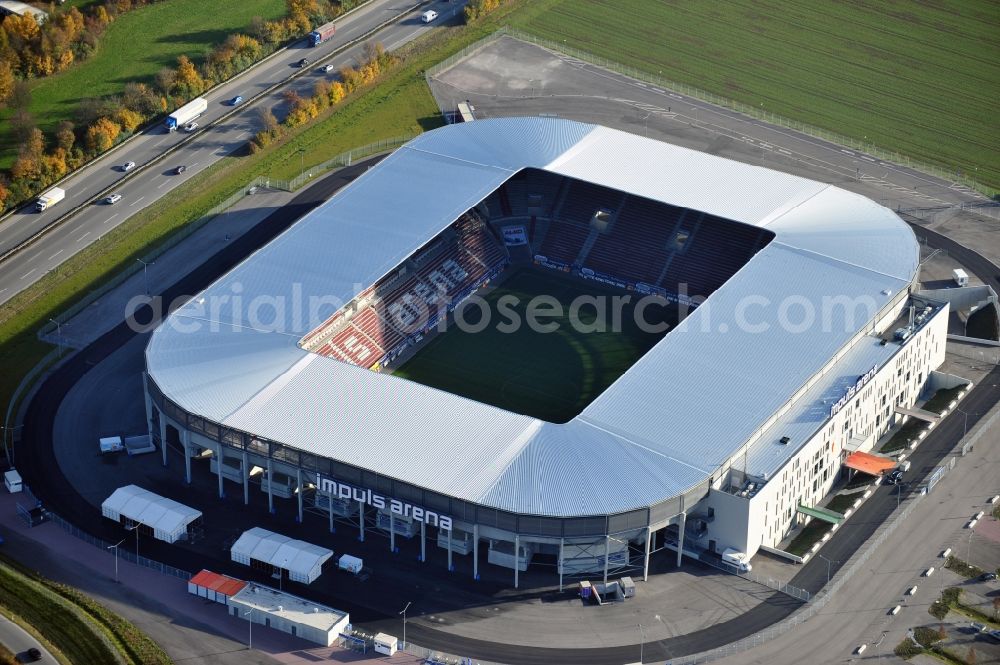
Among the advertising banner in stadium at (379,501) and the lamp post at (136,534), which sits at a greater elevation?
the advertising banner in stadium at (379,501)

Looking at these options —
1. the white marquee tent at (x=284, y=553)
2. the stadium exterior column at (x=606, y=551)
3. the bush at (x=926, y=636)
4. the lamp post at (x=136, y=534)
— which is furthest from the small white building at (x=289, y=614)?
the bush at (x=926, y=636)

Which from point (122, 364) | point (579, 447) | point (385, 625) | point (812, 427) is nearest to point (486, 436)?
point (579, 447)

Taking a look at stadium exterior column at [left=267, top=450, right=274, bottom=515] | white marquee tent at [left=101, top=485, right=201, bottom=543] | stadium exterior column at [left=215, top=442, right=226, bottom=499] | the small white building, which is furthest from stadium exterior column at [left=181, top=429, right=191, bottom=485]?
the small white building

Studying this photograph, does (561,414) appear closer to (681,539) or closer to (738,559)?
(681,539)

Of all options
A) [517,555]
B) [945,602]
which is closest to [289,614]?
[517,555]

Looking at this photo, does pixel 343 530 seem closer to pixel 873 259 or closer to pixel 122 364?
pixel 122 364

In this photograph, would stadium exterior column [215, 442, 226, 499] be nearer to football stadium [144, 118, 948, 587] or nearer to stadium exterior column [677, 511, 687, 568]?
football stadium [144, 118, 948, 587]

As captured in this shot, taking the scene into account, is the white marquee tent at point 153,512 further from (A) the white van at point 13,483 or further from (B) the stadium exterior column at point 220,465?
(A) the white van at point 13,483
